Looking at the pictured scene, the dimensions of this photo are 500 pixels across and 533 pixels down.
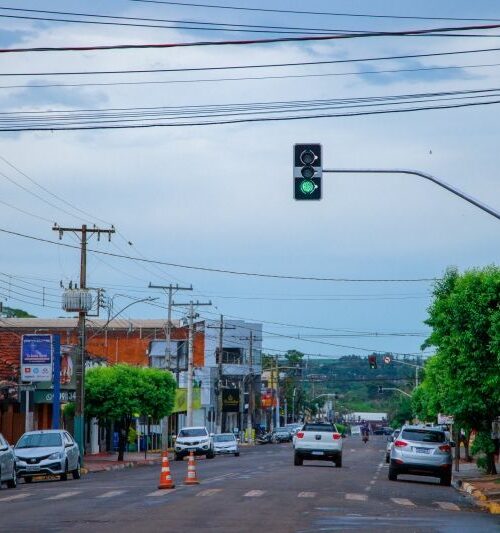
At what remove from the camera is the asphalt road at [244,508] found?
20547 millimetres

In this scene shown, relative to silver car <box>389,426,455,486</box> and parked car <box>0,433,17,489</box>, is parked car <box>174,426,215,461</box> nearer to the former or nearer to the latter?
silver car <box>389,426,455,486</box>

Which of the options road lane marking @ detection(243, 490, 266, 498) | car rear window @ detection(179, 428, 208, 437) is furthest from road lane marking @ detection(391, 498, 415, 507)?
car rear window @ detection(179, 428, 208, 437)

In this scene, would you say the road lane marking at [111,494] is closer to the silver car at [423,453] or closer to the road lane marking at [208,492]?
the road lane marking at [208,492]

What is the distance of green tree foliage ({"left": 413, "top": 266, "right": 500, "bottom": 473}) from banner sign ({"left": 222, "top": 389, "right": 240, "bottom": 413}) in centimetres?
7991

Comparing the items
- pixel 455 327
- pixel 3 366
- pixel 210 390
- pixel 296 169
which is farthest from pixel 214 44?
pixel 210 390

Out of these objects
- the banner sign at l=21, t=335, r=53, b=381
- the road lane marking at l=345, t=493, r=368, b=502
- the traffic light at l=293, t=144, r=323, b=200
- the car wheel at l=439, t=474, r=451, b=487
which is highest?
the traffic light at l=293, t=144, r=323, b=200

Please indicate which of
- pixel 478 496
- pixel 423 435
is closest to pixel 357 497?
pixel 478 496

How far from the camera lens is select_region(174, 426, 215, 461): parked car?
67438mm

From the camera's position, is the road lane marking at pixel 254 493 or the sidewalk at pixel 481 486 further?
the sidewalk at pixel 481 486

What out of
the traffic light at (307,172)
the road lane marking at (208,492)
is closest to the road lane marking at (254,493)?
the road lane marking at (208,492)

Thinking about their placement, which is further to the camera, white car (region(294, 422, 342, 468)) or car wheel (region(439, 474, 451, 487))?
white car (region(294, 422, 342, 468))

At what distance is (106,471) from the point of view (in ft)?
176

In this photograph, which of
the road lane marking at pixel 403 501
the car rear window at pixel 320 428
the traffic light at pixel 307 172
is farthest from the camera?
the car rear window at pixel 320 428

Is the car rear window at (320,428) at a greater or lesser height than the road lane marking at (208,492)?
greater
